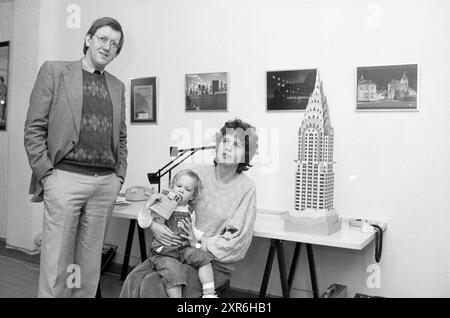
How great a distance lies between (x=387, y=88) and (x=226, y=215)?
2.90ft

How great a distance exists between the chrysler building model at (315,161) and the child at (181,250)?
16.8 inches

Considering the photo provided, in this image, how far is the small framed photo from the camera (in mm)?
2197

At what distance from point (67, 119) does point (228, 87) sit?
0.84 metres

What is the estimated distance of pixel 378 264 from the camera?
1.85m

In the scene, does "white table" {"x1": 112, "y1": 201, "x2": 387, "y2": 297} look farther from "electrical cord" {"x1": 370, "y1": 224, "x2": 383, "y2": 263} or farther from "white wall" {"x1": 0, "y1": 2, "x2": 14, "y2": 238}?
"white wall" {"x1": 0, "y1": 2, "x2": 14, "y2": 238}

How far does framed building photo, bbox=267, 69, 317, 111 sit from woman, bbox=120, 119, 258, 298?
42cm

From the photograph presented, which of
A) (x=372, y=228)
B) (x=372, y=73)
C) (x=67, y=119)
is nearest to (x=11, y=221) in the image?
(x=67, y=119)

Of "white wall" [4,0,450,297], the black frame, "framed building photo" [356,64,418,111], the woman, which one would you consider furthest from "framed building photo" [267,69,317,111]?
the black frame

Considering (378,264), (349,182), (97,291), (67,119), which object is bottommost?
(97,291)

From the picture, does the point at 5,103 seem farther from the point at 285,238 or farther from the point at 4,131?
the point at 285,238

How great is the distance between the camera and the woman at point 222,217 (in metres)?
1.49

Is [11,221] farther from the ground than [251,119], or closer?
closer

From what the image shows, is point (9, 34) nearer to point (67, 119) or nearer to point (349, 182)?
point (67, 119)

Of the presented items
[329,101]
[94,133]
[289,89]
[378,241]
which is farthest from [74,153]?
[378,241]
